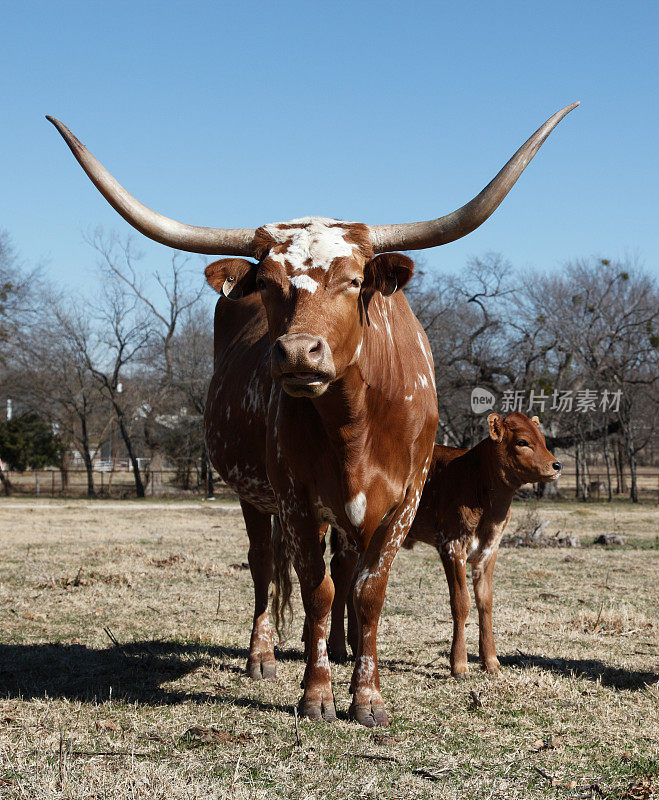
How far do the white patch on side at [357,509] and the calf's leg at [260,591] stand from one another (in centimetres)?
Answer: 162

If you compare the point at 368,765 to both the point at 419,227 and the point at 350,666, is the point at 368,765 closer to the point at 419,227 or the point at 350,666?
the point at 350,666

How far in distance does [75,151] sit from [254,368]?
81.1 inches

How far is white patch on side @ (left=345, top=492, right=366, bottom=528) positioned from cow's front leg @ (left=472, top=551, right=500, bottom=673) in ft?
5.71

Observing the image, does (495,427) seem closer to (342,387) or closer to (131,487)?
(342,387)

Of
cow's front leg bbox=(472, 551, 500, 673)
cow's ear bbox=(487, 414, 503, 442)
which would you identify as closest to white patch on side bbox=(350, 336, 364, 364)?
cow's front leg bbox=(472, 551, 500, 673)

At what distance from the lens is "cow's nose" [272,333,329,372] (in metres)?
3.29

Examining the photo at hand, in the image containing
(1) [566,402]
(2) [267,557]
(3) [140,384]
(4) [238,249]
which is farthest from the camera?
(3) [140,384]

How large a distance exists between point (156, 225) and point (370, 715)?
2648 mm

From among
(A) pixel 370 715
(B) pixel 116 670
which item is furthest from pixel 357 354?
(B) pixel 116 670

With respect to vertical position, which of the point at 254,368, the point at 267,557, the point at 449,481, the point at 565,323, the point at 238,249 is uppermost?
the point at 565,323

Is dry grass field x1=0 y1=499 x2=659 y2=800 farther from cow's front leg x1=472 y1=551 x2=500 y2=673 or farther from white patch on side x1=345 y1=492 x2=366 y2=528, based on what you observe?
white patch on side x1=345 y1=492 x2=366 y2=528

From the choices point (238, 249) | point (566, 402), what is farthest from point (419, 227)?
point (566, 402)

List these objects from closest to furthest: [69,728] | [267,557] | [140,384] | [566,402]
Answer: [69,728]
[267,557]
[566,402]
[140,384]

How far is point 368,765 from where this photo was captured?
3379 millimetres
